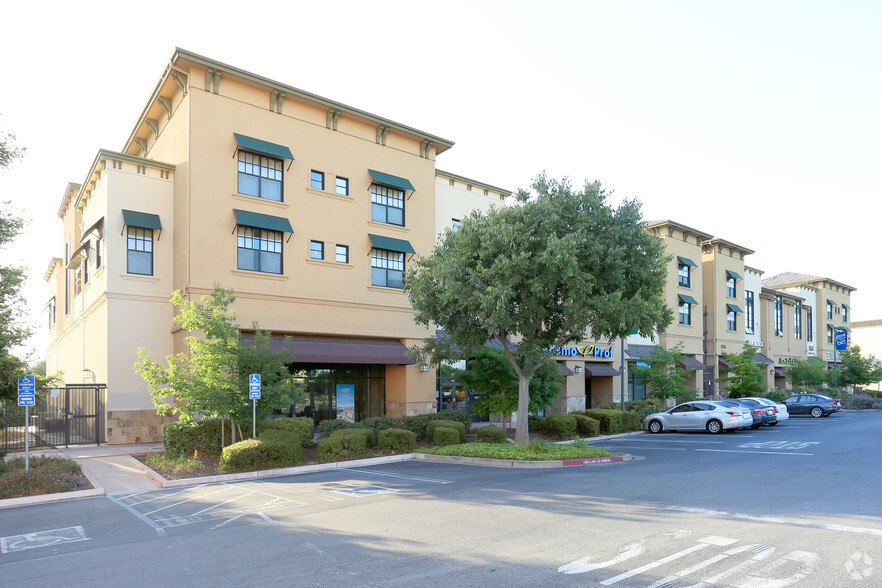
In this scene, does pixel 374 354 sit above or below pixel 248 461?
above

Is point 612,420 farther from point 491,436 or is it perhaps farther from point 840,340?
point 840,340

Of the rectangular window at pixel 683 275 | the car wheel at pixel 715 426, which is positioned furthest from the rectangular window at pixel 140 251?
the rectangular window at pixel 683 275

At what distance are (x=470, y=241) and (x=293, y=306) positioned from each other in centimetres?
795

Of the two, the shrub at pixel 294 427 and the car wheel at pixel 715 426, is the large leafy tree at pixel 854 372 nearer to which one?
the car wheel at pixel 715 426

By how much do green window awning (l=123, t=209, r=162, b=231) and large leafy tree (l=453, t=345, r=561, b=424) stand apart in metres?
12.1

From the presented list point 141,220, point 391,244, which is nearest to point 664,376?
point 391,244

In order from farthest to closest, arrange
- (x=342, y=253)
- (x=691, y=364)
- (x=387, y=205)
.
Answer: (x=691, y=364) < (x=387, y=205) < (x=342, y=253)

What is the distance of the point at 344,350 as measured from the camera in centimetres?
2486

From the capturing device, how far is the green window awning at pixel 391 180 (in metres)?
27.2

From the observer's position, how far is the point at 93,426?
907 inches

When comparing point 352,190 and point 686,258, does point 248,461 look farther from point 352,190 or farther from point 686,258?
point 686,258

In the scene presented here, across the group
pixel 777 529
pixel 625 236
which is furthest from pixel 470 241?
pixel 777 529

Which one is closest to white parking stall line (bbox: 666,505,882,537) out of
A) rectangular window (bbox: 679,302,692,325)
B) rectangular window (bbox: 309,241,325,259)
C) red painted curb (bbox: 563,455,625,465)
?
red painted curb (bbox: 563,455,625,465)

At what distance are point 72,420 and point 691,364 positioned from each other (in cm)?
3625
